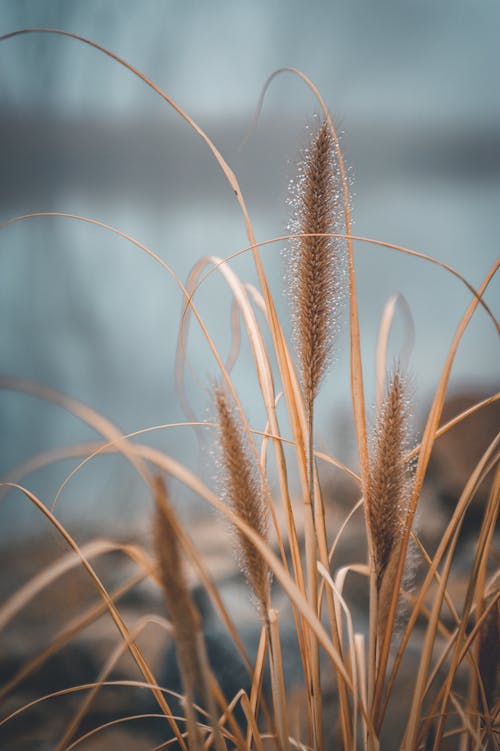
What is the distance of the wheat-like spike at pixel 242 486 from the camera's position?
0.40 meters

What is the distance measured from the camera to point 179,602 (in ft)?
0.99

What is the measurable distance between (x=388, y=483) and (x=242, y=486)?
0.37 feet

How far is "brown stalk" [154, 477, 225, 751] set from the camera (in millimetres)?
297

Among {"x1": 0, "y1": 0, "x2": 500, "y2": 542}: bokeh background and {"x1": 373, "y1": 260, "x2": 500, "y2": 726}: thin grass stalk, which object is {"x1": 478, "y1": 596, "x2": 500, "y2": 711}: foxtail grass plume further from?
{"x1": 0, "y1": 0, "x2": 500, "y2": 542}: bokeh background

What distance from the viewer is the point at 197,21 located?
34.1 inches

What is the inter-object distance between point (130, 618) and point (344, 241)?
2.27ft

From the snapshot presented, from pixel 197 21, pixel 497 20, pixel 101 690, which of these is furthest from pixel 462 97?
pixel 101 690

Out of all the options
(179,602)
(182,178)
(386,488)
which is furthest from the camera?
(182,178)

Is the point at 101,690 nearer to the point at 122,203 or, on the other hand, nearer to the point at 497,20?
the point at 122,203

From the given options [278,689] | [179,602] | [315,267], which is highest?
[315,267]

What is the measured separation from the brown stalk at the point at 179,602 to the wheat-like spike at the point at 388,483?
169 mm

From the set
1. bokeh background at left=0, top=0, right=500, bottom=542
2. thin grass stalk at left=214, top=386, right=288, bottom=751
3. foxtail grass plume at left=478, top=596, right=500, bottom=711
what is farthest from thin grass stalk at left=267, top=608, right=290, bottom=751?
bokeh background at left=0, top=0, right=500, bottom=542

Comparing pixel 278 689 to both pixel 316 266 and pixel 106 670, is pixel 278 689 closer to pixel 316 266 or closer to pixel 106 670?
pixel 106 670

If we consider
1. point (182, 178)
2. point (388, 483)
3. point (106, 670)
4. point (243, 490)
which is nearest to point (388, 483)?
point (388, 483)
